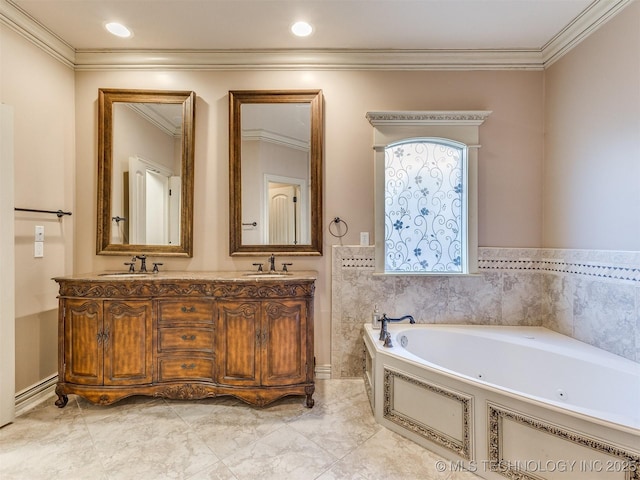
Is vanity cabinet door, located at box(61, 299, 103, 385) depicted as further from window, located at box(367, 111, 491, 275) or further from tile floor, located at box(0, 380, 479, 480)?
window, located at box(367, 111, 491, 275)

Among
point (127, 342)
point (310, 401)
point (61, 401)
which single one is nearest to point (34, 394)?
point (61, 401)

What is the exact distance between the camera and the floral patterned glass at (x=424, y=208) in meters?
2.44

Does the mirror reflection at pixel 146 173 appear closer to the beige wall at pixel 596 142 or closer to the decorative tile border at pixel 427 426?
the decorative tile border at pixel 427 426

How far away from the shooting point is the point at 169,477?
1408 millimetres

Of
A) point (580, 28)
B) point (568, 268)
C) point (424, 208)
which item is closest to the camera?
point (580, 28)

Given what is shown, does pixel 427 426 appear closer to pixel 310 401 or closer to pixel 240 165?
pixel 310 401

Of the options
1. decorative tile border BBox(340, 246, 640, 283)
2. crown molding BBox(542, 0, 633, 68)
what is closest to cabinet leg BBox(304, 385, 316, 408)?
decorative tile border BBox(340, 246, 640, 283)

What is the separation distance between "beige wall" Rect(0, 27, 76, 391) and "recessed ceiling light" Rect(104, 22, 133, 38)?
54 cm

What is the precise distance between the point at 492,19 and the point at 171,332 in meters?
Result: 3.14

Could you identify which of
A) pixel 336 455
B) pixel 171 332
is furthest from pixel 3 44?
pixel 336 455

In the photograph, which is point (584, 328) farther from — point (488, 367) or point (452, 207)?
point (452, 207)

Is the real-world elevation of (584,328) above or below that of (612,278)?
below

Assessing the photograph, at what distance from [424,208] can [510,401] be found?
4.98 feet

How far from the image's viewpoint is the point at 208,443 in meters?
1.64
